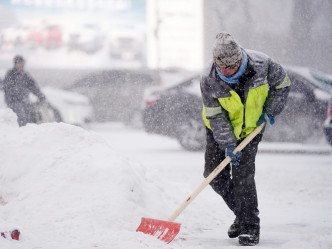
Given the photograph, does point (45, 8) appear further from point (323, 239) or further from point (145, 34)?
point (323, 239)

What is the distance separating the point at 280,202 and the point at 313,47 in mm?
17645

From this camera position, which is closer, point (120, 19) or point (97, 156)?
point (97, 156)

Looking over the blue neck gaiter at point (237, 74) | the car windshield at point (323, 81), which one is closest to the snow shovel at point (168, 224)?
the blue neck gaiter at point (237, 74)

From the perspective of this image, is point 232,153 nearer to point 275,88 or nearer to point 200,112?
point 275,88

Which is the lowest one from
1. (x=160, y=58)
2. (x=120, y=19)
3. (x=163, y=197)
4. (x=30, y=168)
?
(x=160, y=58)

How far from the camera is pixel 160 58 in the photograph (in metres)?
25.3

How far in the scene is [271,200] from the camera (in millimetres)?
6676

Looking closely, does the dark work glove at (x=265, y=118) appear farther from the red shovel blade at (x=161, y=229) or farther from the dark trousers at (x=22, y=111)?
the dark trousers at (x=22, y=111)

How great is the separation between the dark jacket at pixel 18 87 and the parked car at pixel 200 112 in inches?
108

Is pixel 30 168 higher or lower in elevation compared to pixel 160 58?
higher

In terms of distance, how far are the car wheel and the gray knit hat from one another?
6.76m

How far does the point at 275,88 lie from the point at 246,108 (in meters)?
0.26

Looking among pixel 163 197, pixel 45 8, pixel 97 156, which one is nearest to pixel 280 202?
pixel 163 197

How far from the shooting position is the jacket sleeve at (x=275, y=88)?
4.49 m
